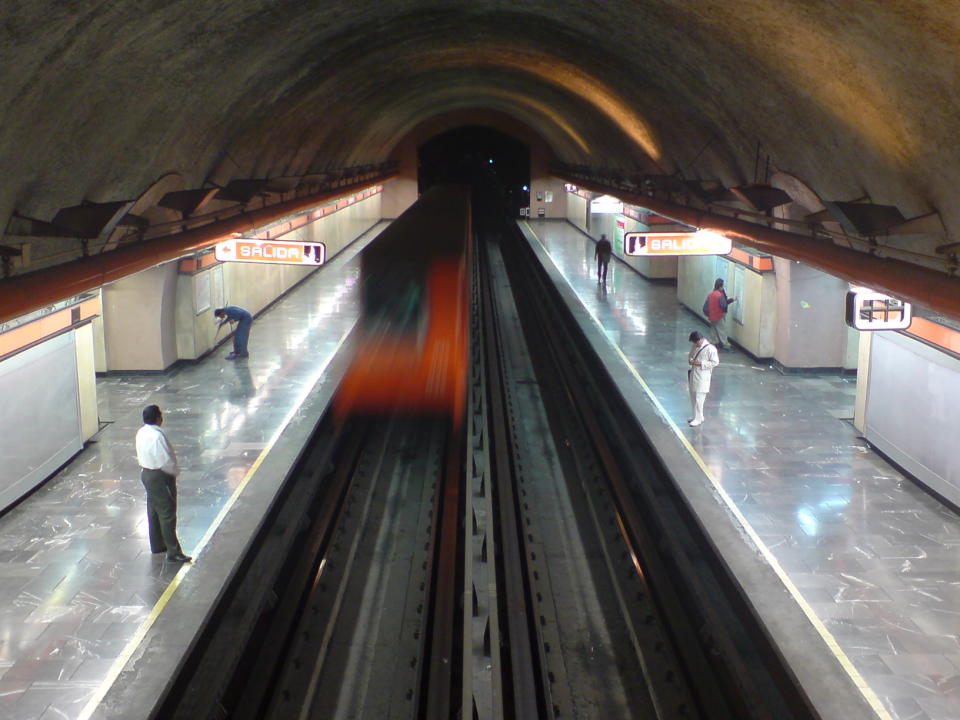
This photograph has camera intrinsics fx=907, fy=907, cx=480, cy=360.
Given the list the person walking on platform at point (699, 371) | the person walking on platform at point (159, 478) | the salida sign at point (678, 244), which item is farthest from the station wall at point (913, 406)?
the person walking on platform at point (159, 478)

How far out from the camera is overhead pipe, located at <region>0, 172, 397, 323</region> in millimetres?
5312

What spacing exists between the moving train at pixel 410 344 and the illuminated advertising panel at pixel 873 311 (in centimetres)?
370

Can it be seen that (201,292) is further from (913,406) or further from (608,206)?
(608,206)

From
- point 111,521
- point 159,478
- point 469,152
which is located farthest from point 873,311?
point 469,152

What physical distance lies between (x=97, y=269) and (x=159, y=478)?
1668 mm

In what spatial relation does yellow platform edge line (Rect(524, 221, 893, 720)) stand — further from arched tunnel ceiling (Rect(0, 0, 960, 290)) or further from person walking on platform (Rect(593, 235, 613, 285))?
person walking on platform (Rect(593, 235, 613, 285))

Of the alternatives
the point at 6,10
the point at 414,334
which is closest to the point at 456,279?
the point at 414,334

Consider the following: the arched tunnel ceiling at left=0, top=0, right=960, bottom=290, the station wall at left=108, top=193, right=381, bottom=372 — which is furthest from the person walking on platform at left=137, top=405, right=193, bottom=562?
the station wall at left=108, top=193, right=381, bottom=372

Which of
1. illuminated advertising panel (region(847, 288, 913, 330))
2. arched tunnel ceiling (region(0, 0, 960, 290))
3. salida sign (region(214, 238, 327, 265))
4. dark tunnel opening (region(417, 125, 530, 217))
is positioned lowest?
illuminated advertising panel (region(847, 288, 913, 330))

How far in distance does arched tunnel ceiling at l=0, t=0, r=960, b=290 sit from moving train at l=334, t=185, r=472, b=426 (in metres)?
2.62

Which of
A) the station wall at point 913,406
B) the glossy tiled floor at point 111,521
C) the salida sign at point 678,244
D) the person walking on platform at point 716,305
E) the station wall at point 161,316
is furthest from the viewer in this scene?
the person walking on platform at point 716,305

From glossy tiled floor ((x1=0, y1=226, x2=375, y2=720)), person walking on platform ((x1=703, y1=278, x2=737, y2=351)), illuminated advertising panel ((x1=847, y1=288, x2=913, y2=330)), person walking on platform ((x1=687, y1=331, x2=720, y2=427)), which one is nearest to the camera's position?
glossy tiled floor ((x1=0, y1=226, x2=375, y2=720))

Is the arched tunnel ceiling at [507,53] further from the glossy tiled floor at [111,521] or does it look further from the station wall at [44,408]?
the glossy tiled floor at [111,521]

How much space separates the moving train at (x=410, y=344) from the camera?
9.67m
